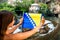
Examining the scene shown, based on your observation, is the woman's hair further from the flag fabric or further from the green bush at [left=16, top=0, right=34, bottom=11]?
the green bush at [left=16, top=0, right=34, bottom=11]

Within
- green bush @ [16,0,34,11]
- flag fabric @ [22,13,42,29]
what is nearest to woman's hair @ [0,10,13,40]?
flag fabric @ [22,13,42,29]

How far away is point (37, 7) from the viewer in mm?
5598

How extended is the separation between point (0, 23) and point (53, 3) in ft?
20.3

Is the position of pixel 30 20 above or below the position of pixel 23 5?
above

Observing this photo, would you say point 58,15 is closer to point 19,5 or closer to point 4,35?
point 19,5

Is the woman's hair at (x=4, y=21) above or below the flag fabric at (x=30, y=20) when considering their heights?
above

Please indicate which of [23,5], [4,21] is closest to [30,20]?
[4,21]

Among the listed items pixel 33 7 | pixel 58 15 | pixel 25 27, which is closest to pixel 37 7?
pixel 33 7

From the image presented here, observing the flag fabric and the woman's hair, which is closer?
the woman's hair

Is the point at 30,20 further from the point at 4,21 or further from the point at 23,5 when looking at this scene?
the point at 23,5

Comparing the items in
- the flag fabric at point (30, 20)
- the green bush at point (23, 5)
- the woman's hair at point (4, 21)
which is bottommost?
the green bush at point (23, 5)

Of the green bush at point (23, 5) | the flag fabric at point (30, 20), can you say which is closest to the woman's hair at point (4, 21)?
the flag fabric at point (30, 20)

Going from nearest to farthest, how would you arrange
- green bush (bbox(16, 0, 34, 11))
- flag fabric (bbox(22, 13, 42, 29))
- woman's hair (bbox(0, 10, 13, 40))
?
woman's hair (bbox(0, 10, 13, 40)), flag fabric (bbox(22, 13, 42, 29)), green bush (bbox(16, 0, 34, 11))

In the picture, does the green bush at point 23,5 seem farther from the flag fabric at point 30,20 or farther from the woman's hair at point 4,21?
the woman's hair at point 4,21
